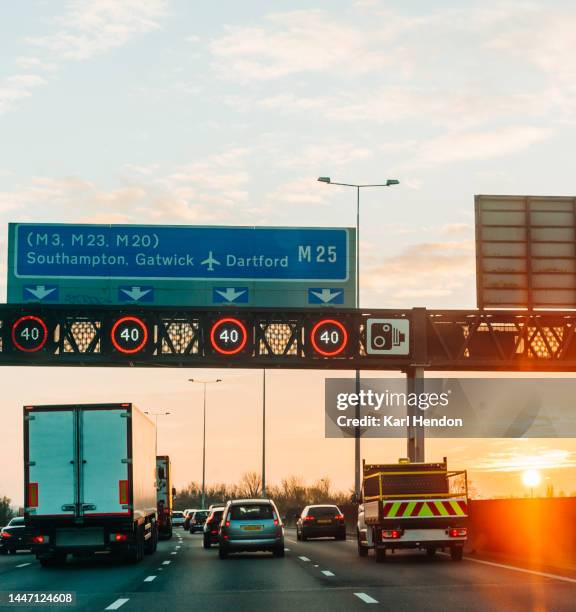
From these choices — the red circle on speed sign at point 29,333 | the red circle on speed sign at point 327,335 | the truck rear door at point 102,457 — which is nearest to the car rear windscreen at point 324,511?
the red circle on speed sign at point 327,335

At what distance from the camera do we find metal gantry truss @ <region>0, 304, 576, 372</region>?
32.2m

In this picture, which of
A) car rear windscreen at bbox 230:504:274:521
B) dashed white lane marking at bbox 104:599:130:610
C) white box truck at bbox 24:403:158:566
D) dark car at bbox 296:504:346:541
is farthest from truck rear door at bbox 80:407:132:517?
dark car at bbox 296:504:346:541

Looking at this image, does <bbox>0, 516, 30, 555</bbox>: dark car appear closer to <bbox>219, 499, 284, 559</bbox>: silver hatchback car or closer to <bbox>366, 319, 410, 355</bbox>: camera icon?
<bbox>219, 499, 284, 559</bbox>: silver hatchback car

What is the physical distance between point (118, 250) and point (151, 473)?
5.88 m

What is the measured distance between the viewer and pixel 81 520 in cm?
2595

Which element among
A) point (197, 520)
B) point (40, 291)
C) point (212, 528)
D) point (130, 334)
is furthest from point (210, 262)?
point (197, 520)

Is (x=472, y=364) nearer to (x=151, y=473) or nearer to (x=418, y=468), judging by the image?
(x=418, y=468)

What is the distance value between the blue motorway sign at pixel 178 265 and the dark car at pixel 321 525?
1786 cm

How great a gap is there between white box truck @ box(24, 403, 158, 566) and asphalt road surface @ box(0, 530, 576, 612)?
0.74 meters

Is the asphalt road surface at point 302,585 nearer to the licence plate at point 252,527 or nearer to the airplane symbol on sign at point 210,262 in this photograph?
the licence plate at point 252,527

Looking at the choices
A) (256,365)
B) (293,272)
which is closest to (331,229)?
(293,272)

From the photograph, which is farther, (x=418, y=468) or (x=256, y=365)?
(x=256, y=365)

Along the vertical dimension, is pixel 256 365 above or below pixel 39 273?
below

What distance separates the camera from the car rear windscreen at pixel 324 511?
48.4m
